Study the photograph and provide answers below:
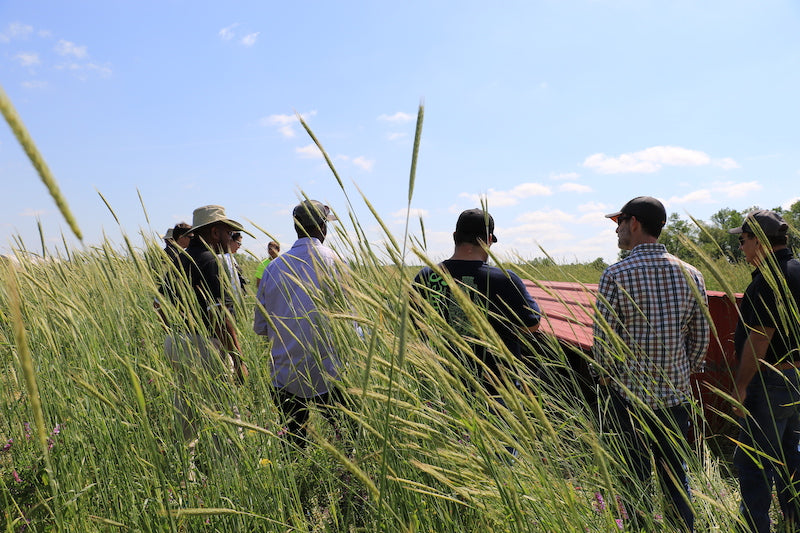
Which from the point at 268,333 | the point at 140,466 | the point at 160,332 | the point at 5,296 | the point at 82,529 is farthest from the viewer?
the point at 5,296

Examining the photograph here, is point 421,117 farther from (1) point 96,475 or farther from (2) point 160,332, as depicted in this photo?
→ (2) point 160,332

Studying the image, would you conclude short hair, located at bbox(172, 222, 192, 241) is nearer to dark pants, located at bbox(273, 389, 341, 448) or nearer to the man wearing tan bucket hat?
the man wearing tan bucket hat

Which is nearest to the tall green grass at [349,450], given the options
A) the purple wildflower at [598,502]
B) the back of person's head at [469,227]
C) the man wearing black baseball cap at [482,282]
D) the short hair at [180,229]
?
the purple wildflower at [598,502]

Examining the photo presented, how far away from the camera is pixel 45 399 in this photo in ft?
6.19

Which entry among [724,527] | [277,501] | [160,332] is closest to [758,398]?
[724,527]

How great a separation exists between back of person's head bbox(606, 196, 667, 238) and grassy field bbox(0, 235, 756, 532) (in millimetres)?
1043

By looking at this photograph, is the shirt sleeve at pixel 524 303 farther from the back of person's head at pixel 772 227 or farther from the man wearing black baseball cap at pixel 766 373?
the back of person's head at pixel 772 227

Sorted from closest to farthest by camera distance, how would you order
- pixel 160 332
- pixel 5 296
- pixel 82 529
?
1. pixel 82 529
2. pixel 160 332
3. pixel 5 296

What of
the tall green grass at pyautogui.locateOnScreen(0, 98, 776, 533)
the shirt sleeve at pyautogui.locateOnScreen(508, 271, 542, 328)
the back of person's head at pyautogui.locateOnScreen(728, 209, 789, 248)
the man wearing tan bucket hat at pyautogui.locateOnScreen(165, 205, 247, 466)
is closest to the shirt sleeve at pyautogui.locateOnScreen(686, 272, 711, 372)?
the back of person's head at pyautogui.locateOnScreen(728, 209, 789, 248)

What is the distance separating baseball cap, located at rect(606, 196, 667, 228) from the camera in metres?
2.50

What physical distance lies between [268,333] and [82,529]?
1288mm

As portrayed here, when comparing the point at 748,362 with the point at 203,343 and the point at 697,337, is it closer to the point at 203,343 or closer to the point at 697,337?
the point at 697,337

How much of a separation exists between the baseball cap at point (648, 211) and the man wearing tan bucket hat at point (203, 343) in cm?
183

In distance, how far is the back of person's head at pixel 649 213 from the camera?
2.50 m
